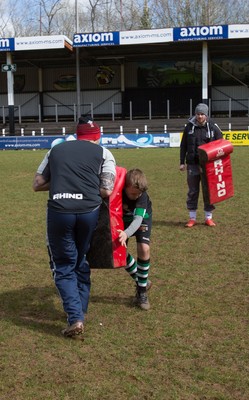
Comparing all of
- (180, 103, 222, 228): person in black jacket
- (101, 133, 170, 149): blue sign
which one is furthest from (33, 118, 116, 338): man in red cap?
(101, 133, 170, 149): blue sign

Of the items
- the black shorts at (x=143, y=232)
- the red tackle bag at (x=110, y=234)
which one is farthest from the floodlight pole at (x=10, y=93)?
the red tackle bag at (x=110, y=234)

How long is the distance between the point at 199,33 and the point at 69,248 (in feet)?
94.8

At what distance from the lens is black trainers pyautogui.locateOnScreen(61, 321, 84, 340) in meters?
3.92

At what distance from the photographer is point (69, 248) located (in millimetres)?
Result: 3902

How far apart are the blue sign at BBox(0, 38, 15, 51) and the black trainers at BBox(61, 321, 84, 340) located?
101ft

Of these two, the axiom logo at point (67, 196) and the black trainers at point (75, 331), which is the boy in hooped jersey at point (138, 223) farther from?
the black trainers at point (75, 331)

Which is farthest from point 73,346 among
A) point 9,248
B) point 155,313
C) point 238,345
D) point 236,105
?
point 236,105

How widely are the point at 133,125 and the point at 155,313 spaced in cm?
3120

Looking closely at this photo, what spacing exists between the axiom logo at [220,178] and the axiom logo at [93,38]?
84.5 feet

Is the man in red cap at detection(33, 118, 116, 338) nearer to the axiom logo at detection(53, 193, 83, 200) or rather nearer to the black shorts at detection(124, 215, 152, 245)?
the axiom logo at detection(53, 193, 83, 200)

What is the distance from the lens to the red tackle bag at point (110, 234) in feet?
13.5

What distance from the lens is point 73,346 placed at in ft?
12.7

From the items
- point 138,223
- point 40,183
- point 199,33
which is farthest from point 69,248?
point 199,33

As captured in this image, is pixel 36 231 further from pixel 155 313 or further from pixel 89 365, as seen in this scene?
pixel 89 365
